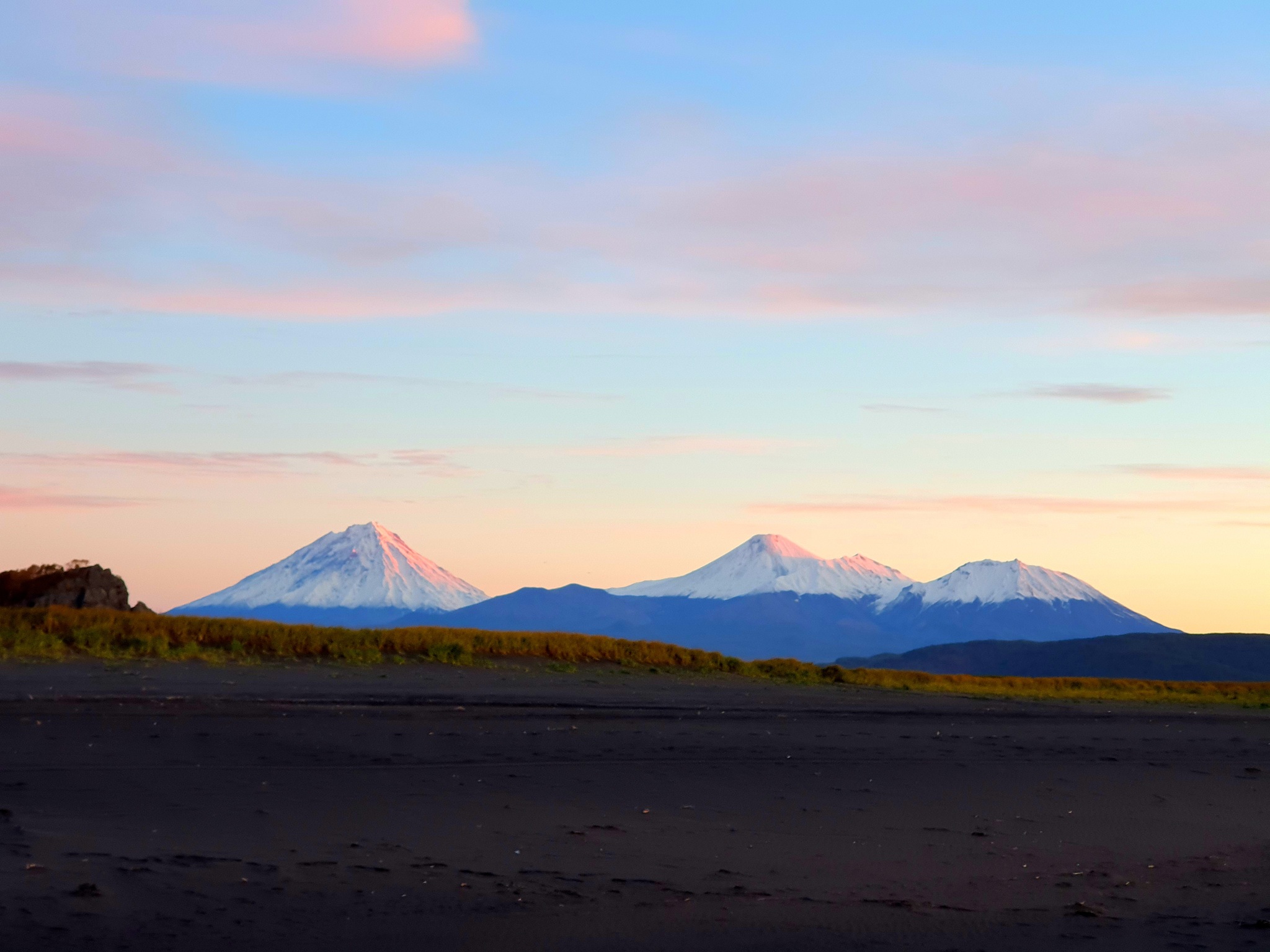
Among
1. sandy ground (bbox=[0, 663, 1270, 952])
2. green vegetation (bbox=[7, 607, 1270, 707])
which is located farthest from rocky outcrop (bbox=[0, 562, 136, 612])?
sandy ground (bbox=[0, 663, 1270, 952])

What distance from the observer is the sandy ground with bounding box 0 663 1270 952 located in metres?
8.26

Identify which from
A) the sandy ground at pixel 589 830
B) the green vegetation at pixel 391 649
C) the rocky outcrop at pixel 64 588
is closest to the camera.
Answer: the sandy ground at pixel 589 830

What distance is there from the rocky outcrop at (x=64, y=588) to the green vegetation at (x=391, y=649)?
9.74 ft

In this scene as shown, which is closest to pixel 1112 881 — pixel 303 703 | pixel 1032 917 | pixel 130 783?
pixel 1032 917

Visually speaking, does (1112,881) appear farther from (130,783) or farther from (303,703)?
(303,703)

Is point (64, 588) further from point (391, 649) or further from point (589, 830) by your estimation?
point (589, 830)

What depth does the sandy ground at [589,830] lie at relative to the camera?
8.26 metres

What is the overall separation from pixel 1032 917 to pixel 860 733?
422 inches

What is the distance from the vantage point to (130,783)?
1229cm

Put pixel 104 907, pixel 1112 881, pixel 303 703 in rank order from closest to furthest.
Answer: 1. pixel 104 907
2. pixel 1112 881
3. pixel 303 703

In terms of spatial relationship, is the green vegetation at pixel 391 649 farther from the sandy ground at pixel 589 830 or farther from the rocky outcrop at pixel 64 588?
the sandy ground at pixel 589 830

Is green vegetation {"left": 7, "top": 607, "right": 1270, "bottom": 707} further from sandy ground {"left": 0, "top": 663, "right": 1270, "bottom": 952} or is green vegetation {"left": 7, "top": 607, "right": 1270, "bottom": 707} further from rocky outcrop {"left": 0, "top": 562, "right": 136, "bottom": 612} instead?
sandy ground {"left": 0, "top": 663, "right": 1270, "bottom": 952}

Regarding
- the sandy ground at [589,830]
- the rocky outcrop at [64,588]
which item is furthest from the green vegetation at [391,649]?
the sandy ground at [589,830]

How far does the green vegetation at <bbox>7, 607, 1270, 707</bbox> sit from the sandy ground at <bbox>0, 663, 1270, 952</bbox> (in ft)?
22.3
